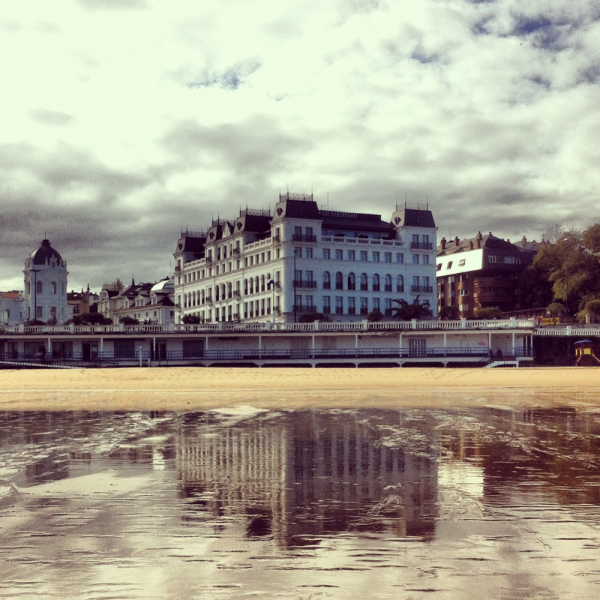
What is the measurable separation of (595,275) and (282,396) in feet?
187

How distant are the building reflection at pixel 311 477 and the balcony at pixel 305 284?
66.6 metres

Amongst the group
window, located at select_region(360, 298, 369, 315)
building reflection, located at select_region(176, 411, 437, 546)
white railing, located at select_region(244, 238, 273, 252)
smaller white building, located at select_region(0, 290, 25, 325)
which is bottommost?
building reflection, located at select_region(176, 411, 437, 546)

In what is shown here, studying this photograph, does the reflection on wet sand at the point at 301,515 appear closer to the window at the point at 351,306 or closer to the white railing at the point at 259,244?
the white railing at the point at 259,244

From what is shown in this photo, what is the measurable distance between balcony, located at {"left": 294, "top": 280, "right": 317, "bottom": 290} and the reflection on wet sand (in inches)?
2704

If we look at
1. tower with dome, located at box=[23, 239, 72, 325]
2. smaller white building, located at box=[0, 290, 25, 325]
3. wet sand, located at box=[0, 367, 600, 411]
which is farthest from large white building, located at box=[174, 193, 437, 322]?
smaller white building, located at box=[0, 290, 25, 325]

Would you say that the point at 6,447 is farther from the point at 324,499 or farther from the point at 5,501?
the point at 324,499

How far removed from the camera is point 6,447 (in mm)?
16859

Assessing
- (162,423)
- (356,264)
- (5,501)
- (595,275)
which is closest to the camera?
(5,501)

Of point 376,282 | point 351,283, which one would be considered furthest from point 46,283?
point 376,282

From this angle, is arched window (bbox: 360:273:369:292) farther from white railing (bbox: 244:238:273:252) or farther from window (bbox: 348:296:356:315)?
white railing (bbox: 244:238:273:252)

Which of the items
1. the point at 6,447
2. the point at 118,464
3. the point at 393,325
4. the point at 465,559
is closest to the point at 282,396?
the point at 6,447

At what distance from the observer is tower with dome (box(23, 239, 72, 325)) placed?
12631 cm

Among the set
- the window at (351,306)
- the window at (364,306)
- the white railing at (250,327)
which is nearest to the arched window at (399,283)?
the window at (364,306)

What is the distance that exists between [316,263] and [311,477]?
77225mm
